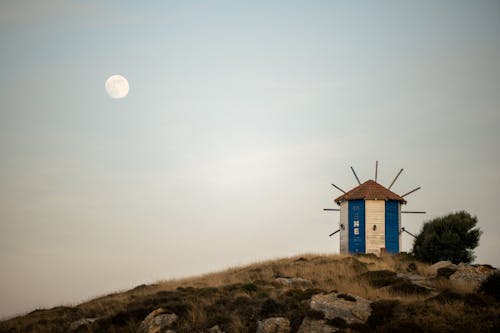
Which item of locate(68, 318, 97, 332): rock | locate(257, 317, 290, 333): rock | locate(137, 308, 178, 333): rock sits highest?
locate(257, 317, 290, 333): rock

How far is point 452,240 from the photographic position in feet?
120

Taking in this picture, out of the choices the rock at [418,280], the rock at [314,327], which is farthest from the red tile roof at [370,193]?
the rock at [314,327]

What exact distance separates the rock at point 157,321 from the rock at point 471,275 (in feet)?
50.8

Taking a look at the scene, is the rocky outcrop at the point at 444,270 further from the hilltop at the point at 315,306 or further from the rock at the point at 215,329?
the rock at the point at 215,329

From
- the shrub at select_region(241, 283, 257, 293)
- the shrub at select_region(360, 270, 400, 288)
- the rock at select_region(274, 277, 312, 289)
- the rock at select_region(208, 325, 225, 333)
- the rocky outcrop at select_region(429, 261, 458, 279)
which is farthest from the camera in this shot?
the rock at select_region(274, 277, 312, 289)

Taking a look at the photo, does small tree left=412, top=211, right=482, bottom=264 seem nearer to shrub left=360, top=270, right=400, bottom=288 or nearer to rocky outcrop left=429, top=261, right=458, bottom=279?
rocky outcrop left=429, top=261, right=458, bottom=279

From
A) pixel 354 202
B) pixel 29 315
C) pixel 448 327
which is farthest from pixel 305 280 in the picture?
pixel 29 315

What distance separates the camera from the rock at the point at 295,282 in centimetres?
2889

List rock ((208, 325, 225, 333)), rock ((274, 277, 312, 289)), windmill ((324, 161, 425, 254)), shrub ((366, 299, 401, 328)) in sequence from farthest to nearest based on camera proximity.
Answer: windmill ((324, 161, 425, 254)), rock ((274, 277, 312, 289)), rock ((208, 325, 225, 333)), shrub ((366, 299, 401, 328))

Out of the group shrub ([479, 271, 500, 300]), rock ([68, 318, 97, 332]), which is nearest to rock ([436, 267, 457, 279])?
shrub ([479, 271, 500, 300])

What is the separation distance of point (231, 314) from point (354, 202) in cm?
2487

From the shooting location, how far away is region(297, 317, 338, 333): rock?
18609 millimetres

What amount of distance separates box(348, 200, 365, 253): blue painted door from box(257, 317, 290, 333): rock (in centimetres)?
2442

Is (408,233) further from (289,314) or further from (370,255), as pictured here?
(289,314)
